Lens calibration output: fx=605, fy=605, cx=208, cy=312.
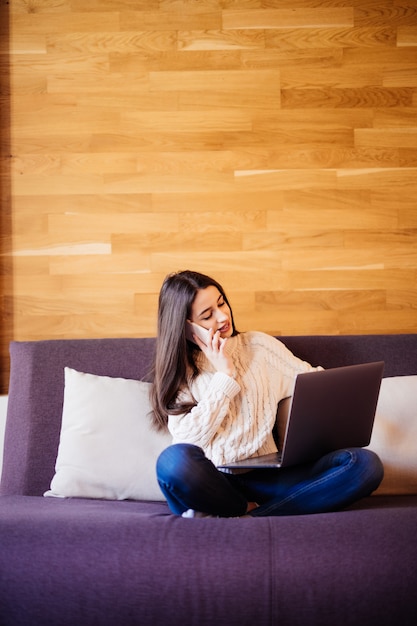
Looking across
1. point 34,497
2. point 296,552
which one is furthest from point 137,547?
point 34,497

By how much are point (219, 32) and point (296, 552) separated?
2.00 m

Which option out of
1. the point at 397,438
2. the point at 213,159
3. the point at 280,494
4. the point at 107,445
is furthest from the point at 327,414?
the point at 213,159

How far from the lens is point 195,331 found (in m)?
1.97

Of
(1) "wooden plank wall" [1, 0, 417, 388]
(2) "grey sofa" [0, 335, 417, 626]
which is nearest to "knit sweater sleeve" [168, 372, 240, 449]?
(2) "grey sofa" [0, 335, 417, 626]

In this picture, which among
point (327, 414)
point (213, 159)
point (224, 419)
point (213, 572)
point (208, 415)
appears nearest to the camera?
point (213, 572)

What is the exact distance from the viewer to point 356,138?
8.13 ft

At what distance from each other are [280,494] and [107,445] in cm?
58

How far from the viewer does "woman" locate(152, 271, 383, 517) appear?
1.66 meters

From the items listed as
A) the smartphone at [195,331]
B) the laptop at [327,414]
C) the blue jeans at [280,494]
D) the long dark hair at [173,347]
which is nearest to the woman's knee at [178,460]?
the blue jeans at [280,494]

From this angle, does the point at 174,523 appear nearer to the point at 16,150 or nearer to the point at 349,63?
the point at 16,150

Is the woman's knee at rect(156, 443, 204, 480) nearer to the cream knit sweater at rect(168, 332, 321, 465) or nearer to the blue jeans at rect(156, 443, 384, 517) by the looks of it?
the blue jeans at rect(156, 443, 384, 517)

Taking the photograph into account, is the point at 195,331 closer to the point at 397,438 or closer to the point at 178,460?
the point at 178,460

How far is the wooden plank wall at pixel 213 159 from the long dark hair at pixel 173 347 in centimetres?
54

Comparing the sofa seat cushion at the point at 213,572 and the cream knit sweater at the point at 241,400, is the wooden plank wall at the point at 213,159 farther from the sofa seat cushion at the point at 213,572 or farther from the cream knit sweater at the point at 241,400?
the sofa seat cushion at the point at 213,572
